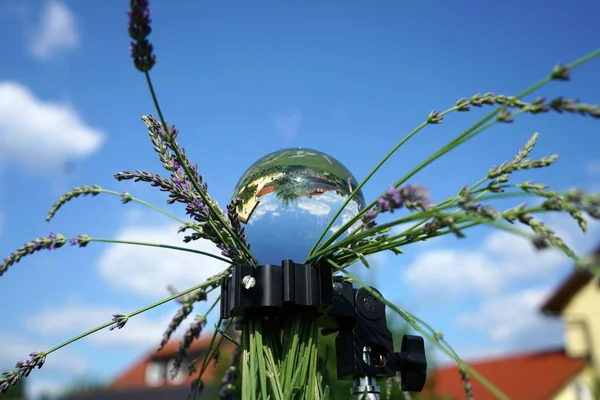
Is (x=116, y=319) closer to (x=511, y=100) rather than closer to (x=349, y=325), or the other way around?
(x=349, y=325)

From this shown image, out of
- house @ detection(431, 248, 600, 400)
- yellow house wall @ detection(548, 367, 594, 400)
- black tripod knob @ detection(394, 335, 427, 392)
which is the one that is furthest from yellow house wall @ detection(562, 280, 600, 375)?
black tripod knob @ detection(394, 335, 427, 392)

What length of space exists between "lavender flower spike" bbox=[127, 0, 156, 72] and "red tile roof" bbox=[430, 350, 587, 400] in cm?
1747

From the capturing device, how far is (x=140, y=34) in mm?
893

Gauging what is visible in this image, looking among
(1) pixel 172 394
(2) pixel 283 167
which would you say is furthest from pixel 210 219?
(1) pixel 172 394

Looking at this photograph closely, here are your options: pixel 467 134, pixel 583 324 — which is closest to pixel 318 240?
pixel 467 134

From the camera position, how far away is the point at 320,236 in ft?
4.14

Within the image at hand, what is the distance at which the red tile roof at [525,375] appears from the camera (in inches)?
690

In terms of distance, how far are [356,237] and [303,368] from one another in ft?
1.02

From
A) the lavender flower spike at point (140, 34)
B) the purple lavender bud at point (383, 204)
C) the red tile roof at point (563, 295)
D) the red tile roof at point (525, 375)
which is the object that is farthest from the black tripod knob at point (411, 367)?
the red tile roof at point (563, 295)

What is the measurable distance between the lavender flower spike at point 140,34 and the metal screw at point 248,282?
1.67ft

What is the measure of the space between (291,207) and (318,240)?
12cm

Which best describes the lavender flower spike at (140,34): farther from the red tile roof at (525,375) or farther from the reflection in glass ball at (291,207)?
the red tile roof at (525,375)

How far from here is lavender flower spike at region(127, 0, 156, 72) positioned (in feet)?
2.86

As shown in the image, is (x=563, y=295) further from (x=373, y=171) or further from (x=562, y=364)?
(x=373, y=171)
